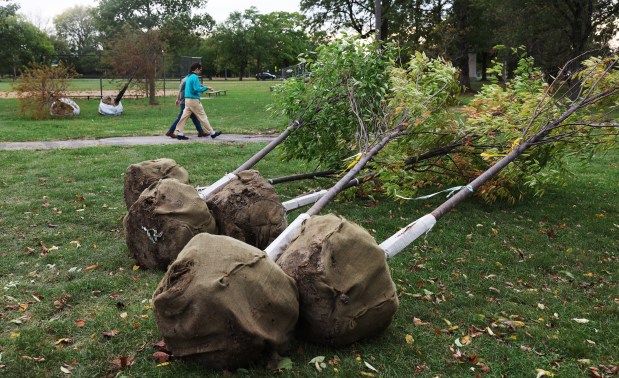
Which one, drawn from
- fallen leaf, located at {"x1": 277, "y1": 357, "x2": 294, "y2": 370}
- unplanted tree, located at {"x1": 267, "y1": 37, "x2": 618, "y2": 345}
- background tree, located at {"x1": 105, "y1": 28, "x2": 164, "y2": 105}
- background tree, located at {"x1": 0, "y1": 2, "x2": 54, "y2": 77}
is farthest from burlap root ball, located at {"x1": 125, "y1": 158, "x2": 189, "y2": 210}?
background tree, located at {"x1": 105, "y1": 28, "x2": 164, "y2": 105}

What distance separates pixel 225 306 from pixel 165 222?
1.98 m

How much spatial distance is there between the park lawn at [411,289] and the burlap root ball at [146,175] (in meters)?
0.62

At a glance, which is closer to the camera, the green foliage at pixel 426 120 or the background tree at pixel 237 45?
the green foliage at pixel 426 120

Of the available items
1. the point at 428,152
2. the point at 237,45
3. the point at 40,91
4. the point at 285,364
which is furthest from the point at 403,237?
the point at 237,45

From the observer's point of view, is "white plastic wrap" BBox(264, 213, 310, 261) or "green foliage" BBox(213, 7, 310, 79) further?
"green foliage" BBox(213, 7, 310, 79)

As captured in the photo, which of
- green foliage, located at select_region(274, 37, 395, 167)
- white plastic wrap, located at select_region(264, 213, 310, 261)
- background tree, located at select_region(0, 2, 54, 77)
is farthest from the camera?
background tree, located at select_region(0, 2, 54, 77)

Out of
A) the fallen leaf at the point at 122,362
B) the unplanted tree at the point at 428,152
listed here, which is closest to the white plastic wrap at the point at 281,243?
the unplanted tree at the point at 428,152

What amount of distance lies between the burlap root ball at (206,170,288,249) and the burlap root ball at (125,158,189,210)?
2.93 feet

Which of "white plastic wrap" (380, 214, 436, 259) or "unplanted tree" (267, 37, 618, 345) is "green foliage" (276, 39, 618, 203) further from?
"white plastic wrap" (380, 214, 436, 259)

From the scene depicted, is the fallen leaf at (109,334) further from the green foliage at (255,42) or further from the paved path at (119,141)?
the green foliage at (255,42)

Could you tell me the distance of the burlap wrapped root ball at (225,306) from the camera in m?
3.29

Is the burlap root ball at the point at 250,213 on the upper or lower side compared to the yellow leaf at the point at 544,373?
upper

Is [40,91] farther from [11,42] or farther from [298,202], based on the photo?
[11,42]

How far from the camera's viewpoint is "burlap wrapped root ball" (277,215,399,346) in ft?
11.9
